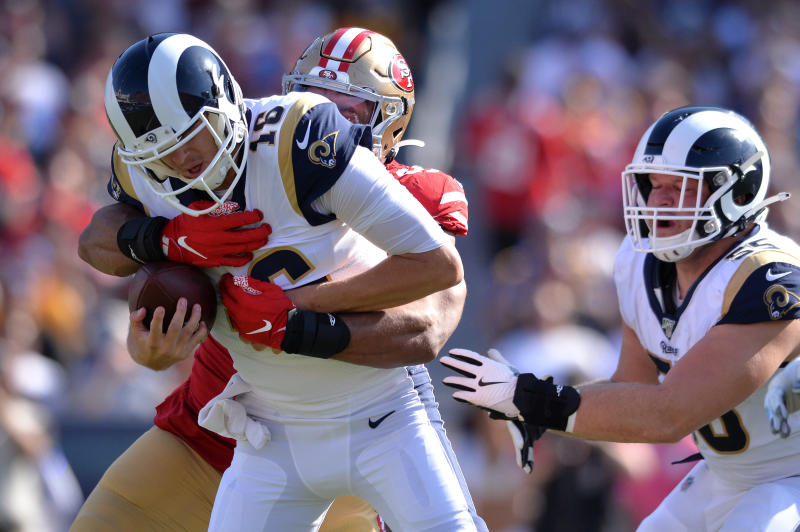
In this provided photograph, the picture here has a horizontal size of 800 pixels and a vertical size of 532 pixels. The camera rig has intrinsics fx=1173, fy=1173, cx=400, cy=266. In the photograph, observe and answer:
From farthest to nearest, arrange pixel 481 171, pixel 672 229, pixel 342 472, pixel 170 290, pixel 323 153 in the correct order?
pixel 481 171, pixel 672 229, pixel 342 472, pixel 170 290, pixel 323 153

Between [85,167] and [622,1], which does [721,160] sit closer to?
[85,167]

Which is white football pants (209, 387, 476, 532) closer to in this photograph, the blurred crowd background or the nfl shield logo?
the nfl shield logo

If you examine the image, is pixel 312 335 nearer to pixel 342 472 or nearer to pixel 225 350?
pixel 342 472

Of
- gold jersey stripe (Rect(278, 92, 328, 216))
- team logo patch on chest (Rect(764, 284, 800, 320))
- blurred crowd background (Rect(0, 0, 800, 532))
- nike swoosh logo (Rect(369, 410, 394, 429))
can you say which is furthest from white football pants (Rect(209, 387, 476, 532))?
blurred crowd background (Rect(0, 0, 800, 532))

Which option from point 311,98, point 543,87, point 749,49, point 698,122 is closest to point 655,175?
point 698,122

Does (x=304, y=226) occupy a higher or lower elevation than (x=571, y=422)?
higher

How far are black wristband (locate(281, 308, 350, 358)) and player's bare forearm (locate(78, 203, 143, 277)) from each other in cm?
64

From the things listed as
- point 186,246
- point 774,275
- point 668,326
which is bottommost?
point 668,326

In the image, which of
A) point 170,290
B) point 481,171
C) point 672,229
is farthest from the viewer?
point 481,171

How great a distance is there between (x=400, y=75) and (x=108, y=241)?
48.2 inches

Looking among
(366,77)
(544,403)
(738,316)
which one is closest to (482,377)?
(544,403)

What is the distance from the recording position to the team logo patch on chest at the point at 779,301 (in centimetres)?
350

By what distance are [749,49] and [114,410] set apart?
7.12 m

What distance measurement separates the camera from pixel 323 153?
11.2 feet
